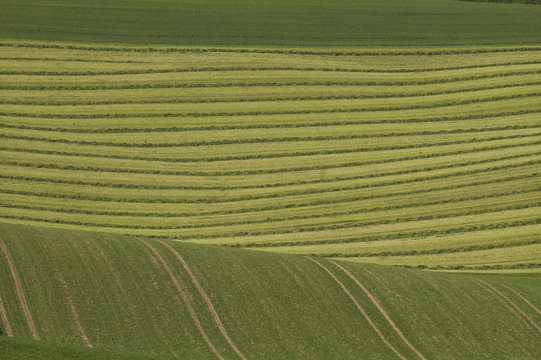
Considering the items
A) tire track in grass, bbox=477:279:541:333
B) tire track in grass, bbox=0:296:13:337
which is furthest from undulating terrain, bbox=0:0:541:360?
tire track in grass, bbox=477:279:541:333

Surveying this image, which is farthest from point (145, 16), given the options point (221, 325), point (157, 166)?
point (221, 325)

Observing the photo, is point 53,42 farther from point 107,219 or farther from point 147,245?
point 147,245

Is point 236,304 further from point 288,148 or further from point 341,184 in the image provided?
point 288,148

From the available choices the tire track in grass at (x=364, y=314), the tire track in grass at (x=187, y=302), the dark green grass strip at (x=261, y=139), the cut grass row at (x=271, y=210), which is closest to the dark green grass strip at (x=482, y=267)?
the cut grass row at (x=271, y=210)

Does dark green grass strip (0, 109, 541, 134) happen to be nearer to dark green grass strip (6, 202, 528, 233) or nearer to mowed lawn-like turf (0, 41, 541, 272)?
mowed lawn-like turf (0, 41, 541, 272)

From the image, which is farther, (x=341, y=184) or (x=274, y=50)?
(x=274, y=50)

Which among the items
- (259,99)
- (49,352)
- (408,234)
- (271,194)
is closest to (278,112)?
(259,99)
